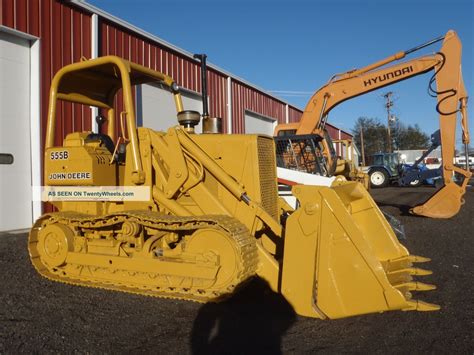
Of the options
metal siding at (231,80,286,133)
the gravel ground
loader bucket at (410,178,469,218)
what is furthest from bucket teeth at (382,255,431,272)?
metal siding at (231,80,286,133)

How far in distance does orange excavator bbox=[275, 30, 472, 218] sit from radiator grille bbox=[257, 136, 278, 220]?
598 centimetres

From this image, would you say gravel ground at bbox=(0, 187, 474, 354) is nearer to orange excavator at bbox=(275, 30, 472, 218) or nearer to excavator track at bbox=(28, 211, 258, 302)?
excavator track at bbox=(28, 211, 258, 302)

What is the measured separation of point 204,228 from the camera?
4406mm

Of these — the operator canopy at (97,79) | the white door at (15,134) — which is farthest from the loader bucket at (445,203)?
the white door at (15,134)

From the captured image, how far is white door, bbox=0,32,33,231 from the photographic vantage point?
28.1 feet

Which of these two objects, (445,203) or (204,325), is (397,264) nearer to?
(204,325)

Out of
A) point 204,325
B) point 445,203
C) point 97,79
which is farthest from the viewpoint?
point 445,203

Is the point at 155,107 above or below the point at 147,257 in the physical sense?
above

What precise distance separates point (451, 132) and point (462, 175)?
1135 mm

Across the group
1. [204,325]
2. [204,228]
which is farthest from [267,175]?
[204,325]

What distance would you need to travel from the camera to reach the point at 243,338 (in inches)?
149

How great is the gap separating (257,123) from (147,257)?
15242 millimetres

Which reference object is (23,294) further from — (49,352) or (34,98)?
(34,98)

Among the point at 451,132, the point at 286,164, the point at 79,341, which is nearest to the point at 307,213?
the point at 79,341
